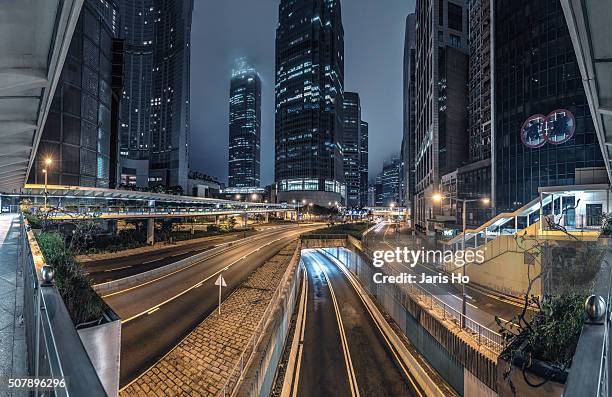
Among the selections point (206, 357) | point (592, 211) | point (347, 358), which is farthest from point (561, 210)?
point (206, 357)

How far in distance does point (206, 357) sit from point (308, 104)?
13374 centimetres

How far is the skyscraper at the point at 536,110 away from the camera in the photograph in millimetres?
31078

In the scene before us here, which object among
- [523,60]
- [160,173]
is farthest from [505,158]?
[160,173]

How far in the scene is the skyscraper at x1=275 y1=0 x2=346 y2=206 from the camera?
130125mm

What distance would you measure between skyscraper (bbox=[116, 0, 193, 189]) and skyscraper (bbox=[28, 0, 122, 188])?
88.4 metres

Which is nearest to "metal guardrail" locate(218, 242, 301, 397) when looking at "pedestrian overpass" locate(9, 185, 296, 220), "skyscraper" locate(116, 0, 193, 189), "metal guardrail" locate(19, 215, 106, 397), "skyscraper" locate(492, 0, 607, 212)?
"metal guardrail" locate(19, 215, 106, 397)

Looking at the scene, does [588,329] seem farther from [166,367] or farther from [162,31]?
[162,31]

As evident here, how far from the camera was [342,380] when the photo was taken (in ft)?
51.4

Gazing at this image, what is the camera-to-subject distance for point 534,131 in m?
34.9

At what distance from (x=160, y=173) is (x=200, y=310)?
443 ft

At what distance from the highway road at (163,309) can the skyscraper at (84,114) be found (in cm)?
2511

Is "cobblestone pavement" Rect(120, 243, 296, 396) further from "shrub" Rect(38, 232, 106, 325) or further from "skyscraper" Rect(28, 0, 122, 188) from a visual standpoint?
"skyscraper" Rect(28, 0, 122, 188)

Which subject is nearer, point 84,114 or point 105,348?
point 105,348

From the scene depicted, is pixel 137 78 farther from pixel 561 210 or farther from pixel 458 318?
pixel 458 318
